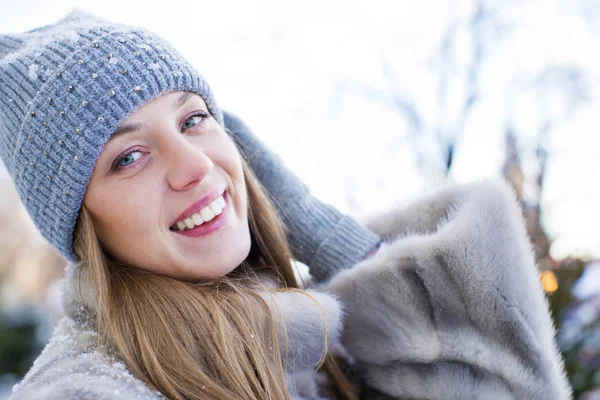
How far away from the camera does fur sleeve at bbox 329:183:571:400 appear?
1455 millimetres

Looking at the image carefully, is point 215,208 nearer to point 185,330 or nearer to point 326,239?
point 185,330

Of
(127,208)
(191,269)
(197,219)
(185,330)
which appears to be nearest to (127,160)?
(127,208)

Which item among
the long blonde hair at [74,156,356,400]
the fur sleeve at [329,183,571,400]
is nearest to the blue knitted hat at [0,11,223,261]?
the long blonde hair at [74,156,356,400]

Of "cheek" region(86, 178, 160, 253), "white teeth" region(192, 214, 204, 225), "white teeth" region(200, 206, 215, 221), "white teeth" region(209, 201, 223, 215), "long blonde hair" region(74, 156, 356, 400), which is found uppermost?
"white teeth" region(209, 201, 223, 215)

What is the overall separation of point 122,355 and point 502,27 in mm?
5807

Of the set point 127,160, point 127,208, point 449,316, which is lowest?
point 127,208

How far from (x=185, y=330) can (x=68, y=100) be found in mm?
742

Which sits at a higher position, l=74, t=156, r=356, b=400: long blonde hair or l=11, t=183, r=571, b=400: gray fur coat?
l=11, t=183, r=571, b=400: gray fur coat

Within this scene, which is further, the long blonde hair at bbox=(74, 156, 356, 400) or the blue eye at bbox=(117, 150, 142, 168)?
the blue eye at bbox=(117, 150, 142, 168)

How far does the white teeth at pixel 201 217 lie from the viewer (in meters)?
1.40

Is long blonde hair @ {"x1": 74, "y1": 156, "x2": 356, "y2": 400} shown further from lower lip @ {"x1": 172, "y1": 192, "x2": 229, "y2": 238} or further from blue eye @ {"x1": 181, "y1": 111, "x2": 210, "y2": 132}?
blue eye @ {"x1": 181, "y1": 111, "x2": 210, "y2": 132}

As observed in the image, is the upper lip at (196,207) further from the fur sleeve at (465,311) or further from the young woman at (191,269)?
the fur sleeve at (465,311)

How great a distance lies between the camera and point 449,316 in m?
1.53

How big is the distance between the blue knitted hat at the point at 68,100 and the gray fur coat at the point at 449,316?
12.5 inches
